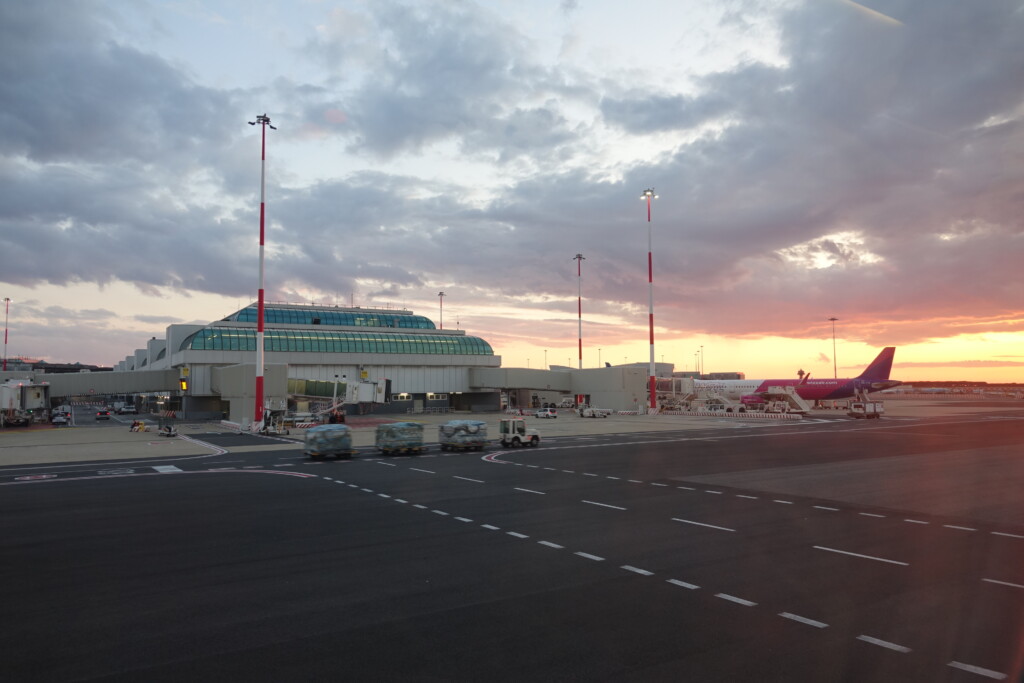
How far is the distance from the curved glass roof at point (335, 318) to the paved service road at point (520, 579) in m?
90.4

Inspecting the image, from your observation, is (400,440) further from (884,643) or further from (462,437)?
(884,643)

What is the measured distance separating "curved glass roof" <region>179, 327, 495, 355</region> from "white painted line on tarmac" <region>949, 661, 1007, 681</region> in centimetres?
9929

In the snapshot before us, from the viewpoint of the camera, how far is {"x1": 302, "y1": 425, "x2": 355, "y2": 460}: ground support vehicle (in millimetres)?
42000

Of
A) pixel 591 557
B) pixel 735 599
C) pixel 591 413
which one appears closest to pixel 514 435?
pixel 591 557

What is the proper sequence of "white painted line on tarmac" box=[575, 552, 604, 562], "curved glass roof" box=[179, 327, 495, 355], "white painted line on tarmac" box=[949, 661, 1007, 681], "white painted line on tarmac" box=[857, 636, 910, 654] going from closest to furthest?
1. "white painted line on tarmac" box=[949, 661, 1007, 681]
2. "white painted line on tarmac" box=[857, 636, 910, 654]
3. "white painted line on tarmac" box=[575, 552, 604, 562]
4. "curved glass roof" box=[179, 327, 495, 355]

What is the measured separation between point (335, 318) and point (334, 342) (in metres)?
14.2

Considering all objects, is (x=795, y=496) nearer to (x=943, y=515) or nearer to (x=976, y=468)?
(x=943, y=515)

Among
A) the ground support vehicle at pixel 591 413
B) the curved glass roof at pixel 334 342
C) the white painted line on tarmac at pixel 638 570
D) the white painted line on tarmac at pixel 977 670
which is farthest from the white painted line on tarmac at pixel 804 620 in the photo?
the curved glass roof at pixel 334 342

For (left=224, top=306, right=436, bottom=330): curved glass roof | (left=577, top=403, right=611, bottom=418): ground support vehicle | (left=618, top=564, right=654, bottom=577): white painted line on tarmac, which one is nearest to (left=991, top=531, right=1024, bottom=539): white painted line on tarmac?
(left=618, top=564, right=654, bottom=577): white painted line on tarmac

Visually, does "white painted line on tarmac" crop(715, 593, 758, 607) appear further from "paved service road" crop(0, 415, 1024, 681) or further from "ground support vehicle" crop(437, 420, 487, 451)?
"ground support vehicle" crop(437, 420, 487, 451)

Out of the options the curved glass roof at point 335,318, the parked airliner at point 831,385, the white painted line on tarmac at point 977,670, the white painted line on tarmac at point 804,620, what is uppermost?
the curved glass roof at point 335,318

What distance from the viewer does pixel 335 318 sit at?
122875 mm

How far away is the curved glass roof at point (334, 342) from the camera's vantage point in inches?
3944

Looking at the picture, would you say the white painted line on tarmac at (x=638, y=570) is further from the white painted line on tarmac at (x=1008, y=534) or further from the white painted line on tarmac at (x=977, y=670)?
the white painted line on tarmac at (x=1008, y=534)
